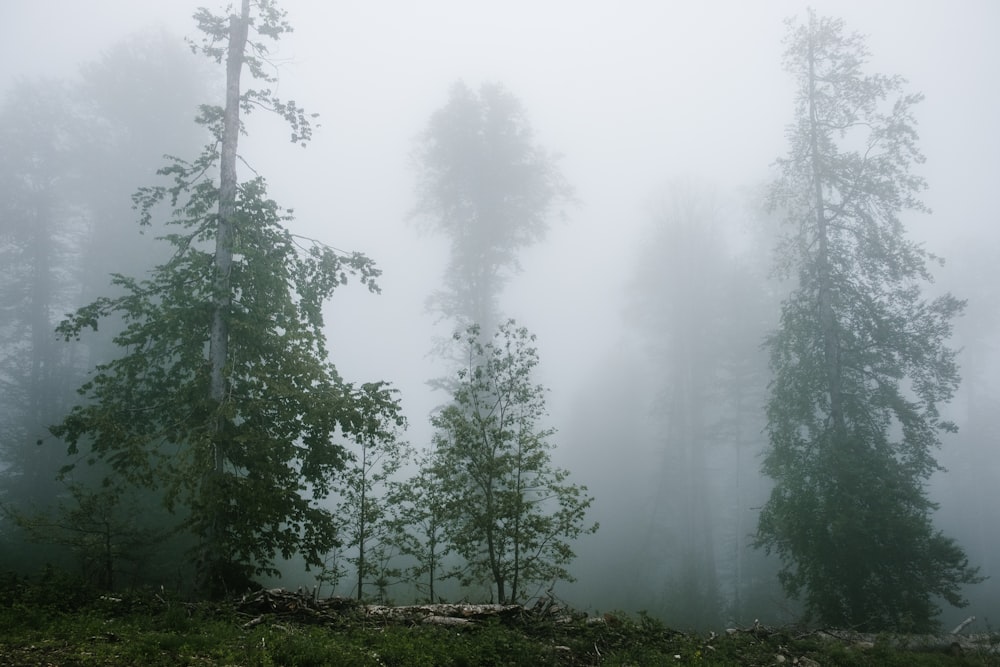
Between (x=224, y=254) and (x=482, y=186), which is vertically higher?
(x=482, y=186)

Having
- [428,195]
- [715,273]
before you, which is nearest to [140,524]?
[428,195]

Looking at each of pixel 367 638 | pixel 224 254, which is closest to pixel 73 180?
pixel 224 254

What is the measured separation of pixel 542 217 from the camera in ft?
73.7

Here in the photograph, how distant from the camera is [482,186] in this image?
21688 millimetres

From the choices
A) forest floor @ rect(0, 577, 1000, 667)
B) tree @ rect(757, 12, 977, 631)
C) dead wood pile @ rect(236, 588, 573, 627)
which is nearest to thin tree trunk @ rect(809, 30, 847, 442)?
tree @ rect(757, 12, 977, 631)

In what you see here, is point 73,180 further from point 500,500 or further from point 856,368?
point 856,368

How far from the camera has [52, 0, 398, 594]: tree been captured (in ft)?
26.7

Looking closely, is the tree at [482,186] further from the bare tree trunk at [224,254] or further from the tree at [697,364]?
the bare tree trunk at [224,254]

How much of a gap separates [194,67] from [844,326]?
25.3 m

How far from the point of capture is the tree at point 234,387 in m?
8.12

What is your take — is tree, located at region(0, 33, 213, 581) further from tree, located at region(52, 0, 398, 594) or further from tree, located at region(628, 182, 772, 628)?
tree, located at region(628, 182, 772, 628)

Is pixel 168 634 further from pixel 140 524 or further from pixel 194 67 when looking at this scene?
pixel 194 67

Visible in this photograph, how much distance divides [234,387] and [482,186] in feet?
48.5

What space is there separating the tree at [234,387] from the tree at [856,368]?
10.4 metres
